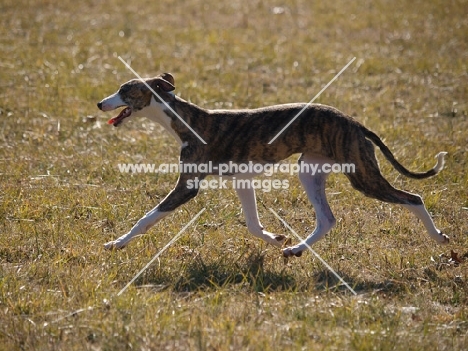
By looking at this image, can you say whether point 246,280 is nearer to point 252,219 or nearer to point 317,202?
point 252,219

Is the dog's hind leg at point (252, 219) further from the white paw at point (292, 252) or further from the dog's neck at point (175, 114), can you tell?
the dog's neck at point (175, 114)

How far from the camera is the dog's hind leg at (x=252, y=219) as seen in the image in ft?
22.6

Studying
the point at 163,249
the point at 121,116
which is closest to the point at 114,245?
the point at 163,249

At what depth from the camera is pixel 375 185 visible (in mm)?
6461

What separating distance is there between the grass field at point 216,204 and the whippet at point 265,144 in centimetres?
30

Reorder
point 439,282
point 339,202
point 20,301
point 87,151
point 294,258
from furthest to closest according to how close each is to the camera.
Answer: point 87,151 < point 339,202 < point 294,258 < point 439,282 < point 20,301

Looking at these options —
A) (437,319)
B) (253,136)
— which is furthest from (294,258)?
(437,319)

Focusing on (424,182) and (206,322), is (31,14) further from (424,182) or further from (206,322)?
(206,322)

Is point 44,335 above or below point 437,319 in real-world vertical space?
above

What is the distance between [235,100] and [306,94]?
109 centimetres

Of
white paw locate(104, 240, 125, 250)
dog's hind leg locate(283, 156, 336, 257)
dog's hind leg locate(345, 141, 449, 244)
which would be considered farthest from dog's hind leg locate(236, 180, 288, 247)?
white paw locate(104, 240, 125, 250)

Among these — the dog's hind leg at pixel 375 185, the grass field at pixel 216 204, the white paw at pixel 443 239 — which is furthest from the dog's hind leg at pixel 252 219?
the white paw at pixel 443 239

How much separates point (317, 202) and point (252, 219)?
1.90ft

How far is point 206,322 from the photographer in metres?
5.24
